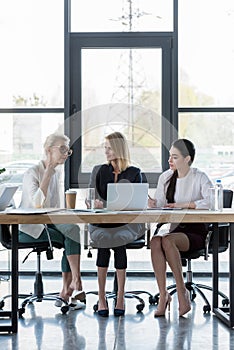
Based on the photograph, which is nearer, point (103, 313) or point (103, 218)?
point (103, 218)

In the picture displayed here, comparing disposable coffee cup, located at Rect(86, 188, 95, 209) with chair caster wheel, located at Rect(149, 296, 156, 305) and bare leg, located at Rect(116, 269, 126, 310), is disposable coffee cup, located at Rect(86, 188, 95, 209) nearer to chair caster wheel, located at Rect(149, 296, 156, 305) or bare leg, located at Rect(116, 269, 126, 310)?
bare leg, located at Rect(116, 269, 126, 310)

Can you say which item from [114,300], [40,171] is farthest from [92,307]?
[40,171]

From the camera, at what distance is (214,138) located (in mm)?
6398

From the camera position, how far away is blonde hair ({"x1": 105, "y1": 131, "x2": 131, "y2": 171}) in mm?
5086

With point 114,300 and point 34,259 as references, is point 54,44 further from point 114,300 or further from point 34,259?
point 114,300

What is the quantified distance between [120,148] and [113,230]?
0.61 metres

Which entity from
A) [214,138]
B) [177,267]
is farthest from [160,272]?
[214,138]

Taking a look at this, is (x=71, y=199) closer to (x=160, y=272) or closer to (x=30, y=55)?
(x=160, y=272)

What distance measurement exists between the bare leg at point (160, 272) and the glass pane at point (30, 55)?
209 cm

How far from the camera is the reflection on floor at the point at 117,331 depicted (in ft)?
13.3

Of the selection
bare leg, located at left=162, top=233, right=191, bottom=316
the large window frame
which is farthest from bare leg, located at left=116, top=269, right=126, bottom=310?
the large window frame

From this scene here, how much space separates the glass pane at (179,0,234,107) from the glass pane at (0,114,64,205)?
4.26 ft

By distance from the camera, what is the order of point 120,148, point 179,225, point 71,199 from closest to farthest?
point 71,199 → point 179,225 → point 120,148

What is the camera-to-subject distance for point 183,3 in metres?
6.33
